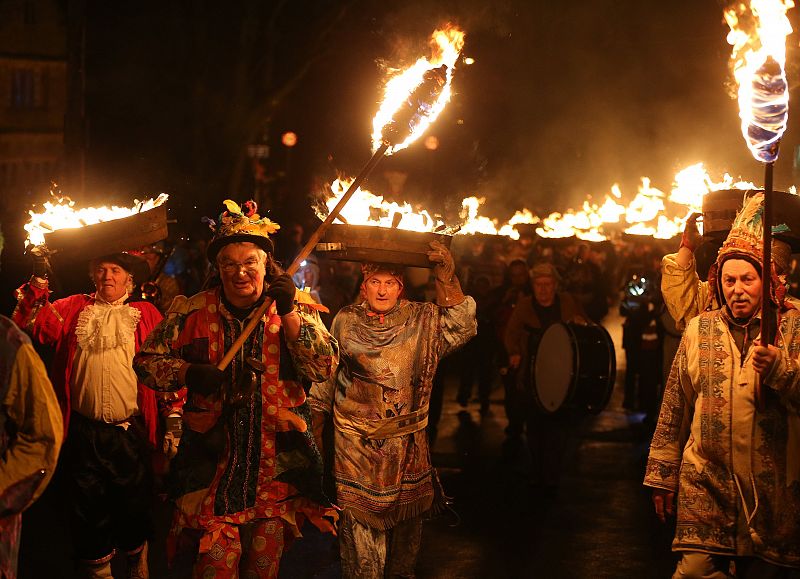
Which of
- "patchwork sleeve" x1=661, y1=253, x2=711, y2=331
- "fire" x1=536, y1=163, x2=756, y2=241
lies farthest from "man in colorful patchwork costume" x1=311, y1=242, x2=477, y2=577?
"fire" x1=536, y1=163, x2=756, y2=241

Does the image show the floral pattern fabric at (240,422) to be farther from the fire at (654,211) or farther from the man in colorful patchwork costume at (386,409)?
the fire at (654,211)

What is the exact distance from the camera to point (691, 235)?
6.39m

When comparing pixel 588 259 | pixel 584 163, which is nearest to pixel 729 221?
Result: pixel 588 259

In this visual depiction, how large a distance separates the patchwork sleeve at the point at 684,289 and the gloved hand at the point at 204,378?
276 cm

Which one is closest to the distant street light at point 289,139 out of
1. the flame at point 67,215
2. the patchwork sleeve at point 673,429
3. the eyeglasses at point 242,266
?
the flame at point 67,215

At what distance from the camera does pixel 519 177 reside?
31.8 metres

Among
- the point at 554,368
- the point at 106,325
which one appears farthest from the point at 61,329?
the point at 554,368

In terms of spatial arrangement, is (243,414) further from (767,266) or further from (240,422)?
(767,266)

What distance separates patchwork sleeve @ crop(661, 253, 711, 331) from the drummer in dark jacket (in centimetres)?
331

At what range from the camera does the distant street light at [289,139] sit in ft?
101

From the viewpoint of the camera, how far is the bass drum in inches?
373

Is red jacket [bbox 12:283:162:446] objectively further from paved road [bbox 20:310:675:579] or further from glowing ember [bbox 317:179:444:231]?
glowing ember [bbox 317:179:444:231]

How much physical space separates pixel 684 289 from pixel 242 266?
8.68 feet

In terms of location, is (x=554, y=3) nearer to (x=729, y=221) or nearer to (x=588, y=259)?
(x=588, y=259)
